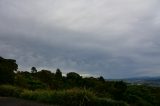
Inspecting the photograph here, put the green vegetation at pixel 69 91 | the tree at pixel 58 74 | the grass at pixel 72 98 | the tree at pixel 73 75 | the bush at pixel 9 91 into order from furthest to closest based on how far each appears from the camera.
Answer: the tree at pixel 58 74 → the tree at pixel 73 75 → the bush at pixel 9 91 → the green vegetation at pixel 69 91 → the grass at pixel 72 98

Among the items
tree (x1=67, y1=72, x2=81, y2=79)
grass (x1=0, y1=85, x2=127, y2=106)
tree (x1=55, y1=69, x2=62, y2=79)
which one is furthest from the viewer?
tree (x1=55, y1=69, x2=62, y2=79)

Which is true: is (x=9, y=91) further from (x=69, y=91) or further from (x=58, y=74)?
(x=58, y=74)

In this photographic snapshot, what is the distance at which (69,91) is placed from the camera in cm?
1816

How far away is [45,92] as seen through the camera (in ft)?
62.4

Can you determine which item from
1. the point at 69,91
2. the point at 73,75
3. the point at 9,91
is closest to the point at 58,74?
the point at 73,75

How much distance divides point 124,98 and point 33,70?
15.5m

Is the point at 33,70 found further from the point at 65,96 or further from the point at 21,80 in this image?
the point at 65,96

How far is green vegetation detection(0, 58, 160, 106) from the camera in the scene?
17.6m

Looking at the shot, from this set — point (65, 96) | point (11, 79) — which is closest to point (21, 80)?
point (11, 79)

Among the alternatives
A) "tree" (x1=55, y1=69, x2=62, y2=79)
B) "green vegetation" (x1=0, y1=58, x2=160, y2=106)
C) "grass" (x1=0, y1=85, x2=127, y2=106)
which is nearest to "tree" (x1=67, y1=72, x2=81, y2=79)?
"green vegetation" (x1=0, y1=58, x2=160, y2=106)

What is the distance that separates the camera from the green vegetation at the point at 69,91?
17611mm

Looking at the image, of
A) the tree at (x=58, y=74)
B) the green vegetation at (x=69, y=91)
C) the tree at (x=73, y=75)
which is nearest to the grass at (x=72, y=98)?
the green vegetation at (x=69, y=91)

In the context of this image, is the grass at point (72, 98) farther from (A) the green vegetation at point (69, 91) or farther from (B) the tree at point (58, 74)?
(B) the tree at point (58, 74)

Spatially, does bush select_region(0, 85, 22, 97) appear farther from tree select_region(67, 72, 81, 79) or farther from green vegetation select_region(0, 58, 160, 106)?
tree select_region(67, 72, 81, 79)
